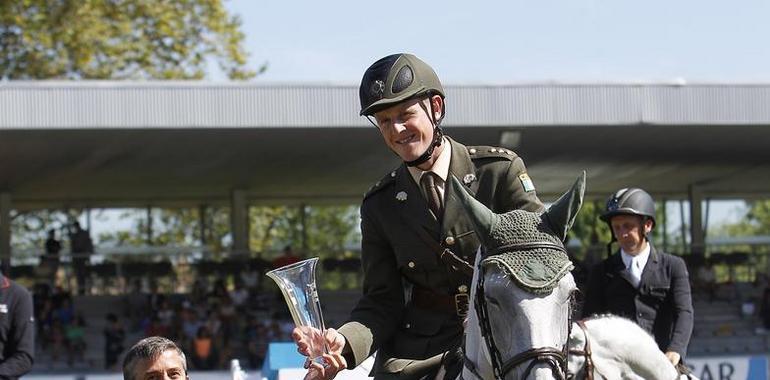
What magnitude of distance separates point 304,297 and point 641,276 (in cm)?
389

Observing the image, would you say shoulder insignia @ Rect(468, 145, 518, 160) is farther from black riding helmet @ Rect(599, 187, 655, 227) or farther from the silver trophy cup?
black riding helmet @ Rect(599, 187, 655, 227)

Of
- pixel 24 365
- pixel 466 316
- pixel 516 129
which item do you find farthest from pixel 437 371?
pixel 516 129

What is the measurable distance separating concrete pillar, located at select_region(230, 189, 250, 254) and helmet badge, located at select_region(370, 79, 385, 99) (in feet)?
76.4

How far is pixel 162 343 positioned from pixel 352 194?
30.3m

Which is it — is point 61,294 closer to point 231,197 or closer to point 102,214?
point 231,197

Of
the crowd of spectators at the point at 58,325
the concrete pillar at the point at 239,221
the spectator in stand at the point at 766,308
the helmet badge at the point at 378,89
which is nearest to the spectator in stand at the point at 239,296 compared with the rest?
the crowd of spectators at the point at 58,325

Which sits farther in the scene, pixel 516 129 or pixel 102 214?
pixel 102 214

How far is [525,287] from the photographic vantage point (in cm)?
424

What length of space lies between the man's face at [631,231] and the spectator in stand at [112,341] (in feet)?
44.3

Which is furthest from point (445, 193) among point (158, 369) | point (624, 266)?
point (624, 266)

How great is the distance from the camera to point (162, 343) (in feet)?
16.5

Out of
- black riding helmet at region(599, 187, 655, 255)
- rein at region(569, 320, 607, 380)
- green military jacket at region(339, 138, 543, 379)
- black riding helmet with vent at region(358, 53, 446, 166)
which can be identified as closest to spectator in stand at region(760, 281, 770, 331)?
black riding helmet at region(599, 187, 655, 255)

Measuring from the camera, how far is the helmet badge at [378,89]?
16.5ft

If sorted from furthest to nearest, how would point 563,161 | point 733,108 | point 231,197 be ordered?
point 231,197 → point 563,161 → point 733,108
